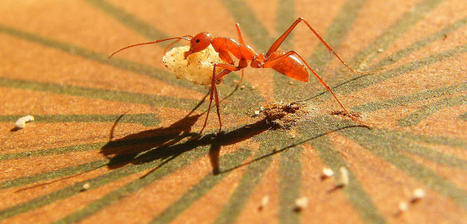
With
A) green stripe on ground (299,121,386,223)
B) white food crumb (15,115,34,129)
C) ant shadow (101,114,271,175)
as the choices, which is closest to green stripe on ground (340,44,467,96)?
green stripe on ground (299,121,386,223)

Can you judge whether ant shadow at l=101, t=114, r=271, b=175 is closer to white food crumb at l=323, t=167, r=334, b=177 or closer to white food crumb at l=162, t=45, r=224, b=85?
white food crumb at l=162, t=45, r=224, b=85

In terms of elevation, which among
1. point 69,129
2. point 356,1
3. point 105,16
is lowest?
point 356,1

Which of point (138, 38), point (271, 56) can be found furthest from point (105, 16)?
point (271, 56)

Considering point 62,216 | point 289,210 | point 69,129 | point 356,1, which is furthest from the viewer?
point 356,1

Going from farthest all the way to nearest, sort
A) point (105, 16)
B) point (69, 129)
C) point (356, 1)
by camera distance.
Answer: point (105, 16), point (356, 1), point (69, 129)

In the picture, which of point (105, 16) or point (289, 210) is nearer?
point (289, 210)

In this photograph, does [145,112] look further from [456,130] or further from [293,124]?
[456,130]

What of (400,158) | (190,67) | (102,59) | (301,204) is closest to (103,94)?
(102,59)
